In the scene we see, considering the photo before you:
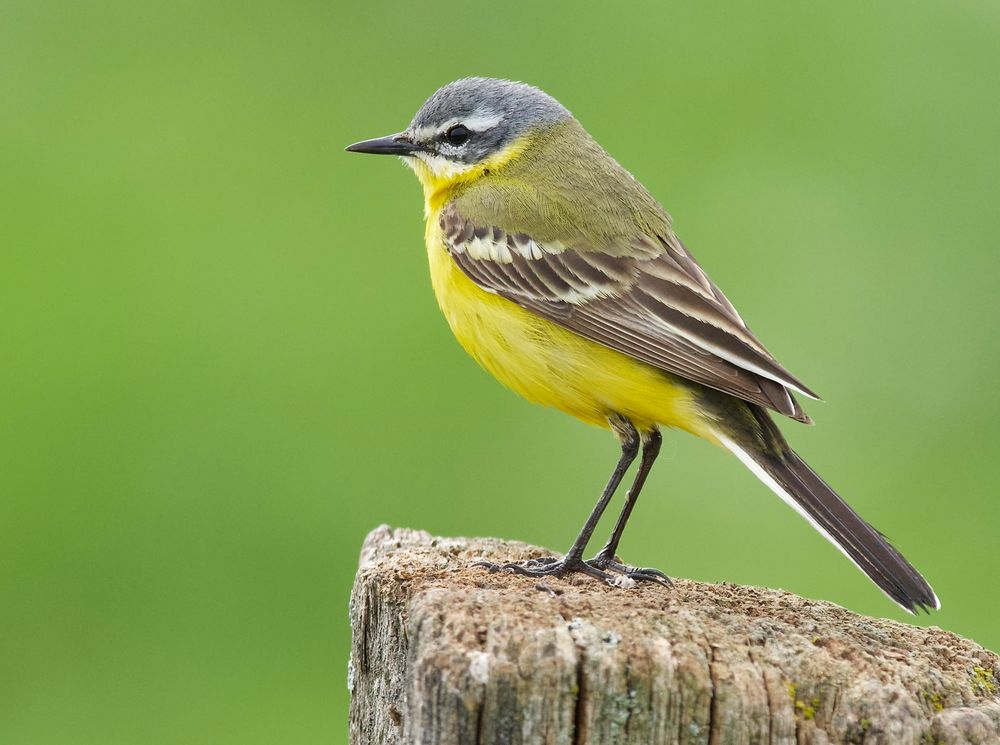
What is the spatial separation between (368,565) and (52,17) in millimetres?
11578

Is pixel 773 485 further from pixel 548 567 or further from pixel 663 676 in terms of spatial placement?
pixel 663 676

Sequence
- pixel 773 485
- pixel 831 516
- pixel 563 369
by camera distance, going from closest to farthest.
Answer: pixel 831 516
pixel 773 485
pixel 563 369

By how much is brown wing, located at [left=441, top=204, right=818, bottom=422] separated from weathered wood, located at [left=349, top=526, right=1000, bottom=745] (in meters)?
1.49

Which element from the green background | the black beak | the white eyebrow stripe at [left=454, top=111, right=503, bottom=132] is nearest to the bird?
the white eyebrow stripe at [left=454, top=111, right=503, bottom=132]

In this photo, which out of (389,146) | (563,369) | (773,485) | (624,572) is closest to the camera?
(773,485)

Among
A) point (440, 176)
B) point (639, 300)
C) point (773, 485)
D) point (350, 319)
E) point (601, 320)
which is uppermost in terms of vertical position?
point (440, 176)

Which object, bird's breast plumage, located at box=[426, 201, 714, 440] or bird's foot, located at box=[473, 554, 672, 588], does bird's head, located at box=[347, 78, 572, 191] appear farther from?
bird's foot, located at box=[473, 554, 672, 588]

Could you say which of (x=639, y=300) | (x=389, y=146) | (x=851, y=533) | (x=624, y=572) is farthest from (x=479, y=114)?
(x=851, y=533)

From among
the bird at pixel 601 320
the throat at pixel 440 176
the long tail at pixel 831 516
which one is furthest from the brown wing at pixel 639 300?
the throat at pixel 440 176

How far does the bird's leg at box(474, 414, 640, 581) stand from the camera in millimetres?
6066

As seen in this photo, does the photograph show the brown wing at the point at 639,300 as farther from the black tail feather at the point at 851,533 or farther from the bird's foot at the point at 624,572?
the bird's foot at the point at 624,572

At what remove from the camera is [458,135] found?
8.13 metres

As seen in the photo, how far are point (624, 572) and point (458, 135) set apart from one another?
280 cm

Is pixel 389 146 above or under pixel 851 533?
above
